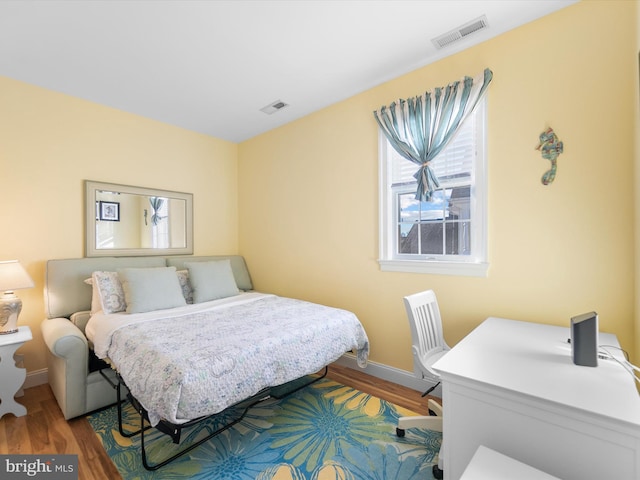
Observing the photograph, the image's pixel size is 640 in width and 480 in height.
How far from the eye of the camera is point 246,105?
10.4 ft

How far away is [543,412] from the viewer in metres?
1.09

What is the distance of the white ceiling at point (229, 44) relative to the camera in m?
1.90

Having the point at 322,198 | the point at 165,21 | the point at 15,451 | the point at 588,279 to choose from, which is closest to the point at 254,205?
the point at 322,198

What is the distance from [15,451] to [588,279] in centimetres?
361

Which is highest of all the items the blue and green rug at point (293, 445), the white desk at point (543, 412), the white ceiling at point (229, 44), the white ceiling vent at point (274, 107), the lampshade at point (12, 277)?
the white ceiling at point (229, 44)

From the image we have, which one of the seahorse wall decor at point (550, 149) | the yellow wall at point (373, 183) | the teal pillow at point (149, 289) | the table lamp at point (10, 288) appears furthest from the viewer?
the teal pillow at point (149, 289)

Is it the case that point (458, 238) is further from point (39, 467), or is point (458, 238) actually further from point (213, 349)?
point (39, 467)

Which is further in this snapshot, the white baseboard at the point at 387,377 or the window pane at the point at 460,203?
the white baseboard at the point at 387,377

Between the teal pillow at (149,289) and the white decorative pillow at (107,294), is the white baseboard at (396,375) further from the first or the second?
the white decorative pillow at (107,294)

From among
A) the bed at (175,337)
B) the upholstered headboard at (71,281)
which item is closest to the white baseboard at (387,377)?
the bed at (175,337)

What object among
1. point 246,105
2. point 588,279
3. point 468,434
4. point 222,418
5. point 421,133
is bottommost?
point 222,418

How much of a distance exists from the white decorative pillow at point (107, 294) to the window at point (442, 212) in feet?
7.63

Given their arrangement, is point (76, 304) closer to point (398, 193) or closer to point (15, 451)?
point (15, 451)

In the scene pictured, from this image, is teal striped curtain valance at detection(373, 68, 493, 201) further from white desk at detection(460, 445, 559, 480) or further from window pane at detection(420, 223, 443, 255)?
white desk at detection(460, 445, 559, 480)
